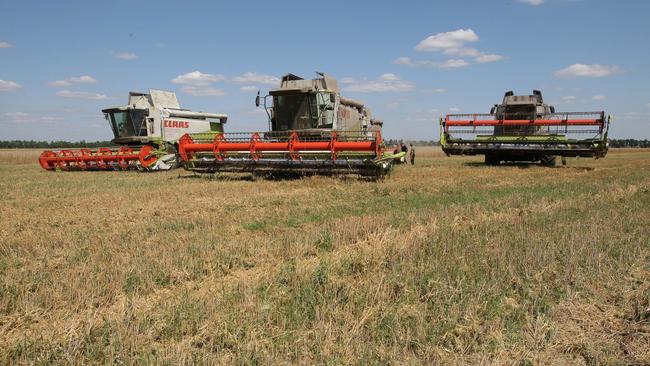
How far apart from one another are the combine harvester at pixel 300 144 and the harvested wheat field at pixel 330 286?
3.87 metres

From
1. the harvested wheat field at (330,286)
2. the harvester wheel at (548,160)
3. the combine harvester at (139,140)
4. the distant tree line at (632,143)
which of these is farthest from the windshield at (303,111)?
the distant tree line at (632,143)

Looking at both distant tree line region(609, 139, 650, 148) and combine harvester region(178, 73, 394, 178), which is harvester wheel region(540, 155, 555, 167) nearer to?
combine harvester region(178, 73, 394, 178)

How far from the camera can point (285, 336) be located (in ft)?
7.97

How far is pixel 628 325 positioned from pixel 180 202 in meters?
6.62

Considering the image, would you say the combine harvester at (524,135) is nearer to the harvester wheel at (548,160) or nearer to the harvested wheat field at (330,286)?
the harvester wheel at (548,160)

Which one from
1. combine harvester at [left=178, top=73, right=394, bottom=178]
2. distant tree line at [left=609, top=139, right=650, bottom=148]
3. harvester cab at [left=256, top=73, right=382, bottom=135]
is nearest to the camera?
combine harvester at [left=178, top=73, right=394, bottom=178]

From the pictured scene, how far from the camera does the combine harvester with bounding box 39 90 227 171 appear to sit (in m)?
15.4

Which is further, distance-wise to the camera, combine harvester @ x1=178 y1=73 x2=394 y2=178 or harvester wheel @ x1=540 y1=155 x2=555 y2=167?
harvester wheel @ x1=540 y1=155 x2=555 y2=167

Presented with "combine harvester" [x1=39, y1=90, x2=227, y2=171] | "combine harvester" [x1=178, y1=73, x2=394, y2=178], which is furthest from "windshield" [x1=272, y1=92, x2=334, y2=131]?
"combine harvester" [x1=39, y1=90, x2=227, y2=171]

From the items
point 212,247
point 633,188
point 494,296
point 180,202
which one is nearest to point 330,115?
point 180,202

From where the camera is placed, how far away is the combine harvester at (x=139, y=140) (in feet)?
50.4

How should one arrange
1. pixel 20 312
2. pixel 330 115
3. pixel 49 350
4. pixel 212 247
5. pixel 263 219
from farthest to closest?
pixel 330 115 → pixel 263 219 → pixel 212 247 → pixel 20 312 → pixel 49 350

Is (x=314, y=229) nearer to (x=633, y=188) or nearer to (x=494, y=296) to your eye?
(x=494, y=296)

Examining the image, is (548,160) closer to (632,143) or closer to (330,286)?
(330,286)
